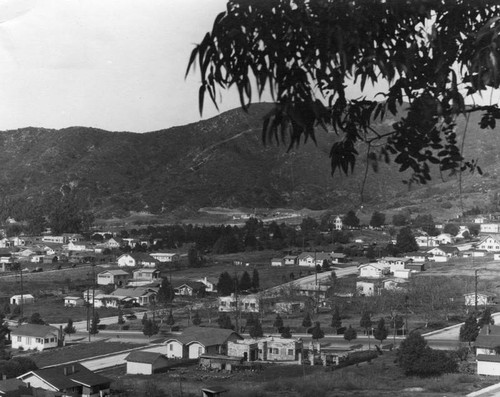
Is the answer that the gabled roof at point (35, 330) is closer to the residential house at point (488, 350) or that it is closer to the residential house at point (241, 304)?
the residential house at point (241, 304)

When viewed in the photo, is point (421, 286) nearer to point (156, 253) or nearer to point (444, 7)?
point (156, 253)

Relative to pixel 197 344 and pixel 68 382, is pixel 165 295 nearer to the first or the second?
pixel 197 344

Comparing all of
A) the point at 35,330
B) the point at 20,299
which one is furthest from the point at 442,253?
the point at 35,330

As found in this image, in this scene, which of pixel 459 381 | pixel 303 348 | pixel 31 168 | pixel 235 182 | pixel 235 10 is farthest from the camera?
pixel 31 168

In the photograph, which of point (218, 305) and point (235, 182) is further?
point (235, 182)

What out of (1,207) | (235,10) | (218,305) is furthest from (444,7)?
(1,207)

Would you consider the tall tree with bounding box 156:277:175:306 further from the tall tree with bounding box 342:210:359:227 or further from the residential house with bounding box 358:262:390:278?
the tall tree with bounding box 342:210:359:227
